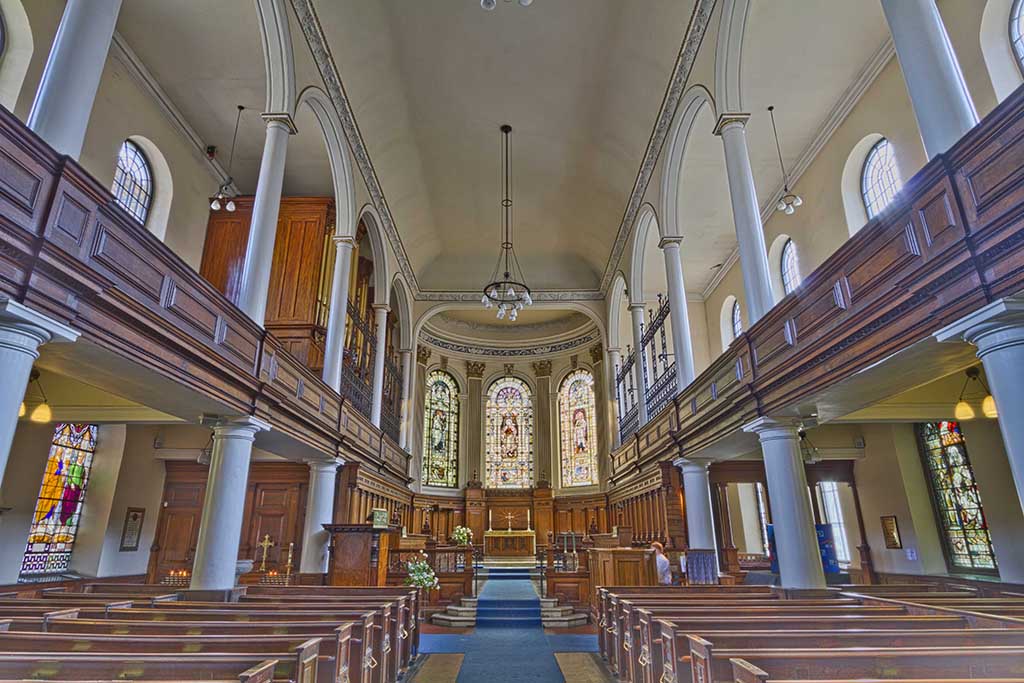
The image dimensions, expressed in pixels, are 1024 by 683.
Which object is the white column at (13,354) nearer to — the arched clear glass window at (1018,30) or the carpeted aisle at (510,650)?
the carpeted aisle at (510,650)

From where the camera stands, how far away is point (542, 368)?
72.1ft

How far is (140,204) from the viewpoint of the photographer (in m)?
9.69

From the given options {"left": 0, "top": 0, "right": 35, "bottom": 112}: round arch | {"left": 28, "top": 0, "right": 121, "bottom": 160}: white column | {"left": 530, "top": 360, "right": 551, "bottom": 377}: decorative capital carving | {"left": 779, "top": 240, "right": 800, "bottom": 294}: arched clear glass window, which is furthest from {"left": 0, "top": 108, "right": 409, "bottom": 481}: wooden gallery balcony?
{"left": 530, "top": 360, "right": 551, "bottom": 377}: decorative capital carving

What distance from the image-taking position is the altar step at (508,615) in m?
10.0

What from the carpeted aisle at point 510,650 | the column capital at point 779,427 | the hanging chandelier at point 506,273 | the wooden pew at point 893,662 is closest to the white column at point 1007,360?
the wooden pew at point 893,662

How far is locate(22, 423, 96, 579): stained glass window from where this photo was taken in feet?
31.5

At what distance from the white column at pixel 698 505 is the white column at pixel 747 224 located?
3.80 metres

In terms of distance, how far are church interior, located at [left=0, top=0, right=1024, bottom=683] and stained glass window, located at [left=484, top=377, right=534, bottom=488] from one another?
14.2ft

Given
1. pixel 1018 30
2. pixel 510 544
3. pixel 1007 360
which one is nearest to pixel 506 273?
pixel 1018 30

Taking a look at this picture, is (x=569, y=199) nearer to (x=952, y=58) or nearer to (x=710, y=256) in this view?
(x=710, y=256)

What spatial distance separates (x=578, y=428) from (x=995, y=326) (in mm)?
17787

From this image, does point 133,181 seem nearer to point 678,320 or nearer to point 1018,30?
point 678,320

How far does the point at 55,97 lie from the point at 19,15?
4.23 meters

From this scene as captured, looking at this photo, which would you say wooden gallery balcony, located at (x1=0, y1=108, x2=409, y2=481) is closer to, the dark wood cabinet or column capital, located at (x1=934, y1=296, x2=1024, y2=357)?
the dark wood cabinet
